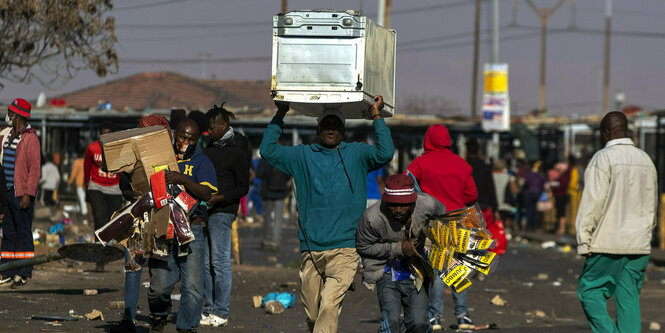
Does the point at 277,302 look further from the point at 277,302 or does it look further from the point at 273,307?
the point at 273,307

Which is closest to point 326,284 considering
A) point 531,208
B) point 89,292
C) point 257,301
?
point 257,301

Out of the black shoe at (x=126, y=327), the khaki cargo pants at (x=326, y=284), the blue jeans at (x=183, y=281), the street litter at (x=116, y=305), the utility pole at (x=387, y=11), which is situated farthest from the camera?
the utility pole at (x=387, y=11)

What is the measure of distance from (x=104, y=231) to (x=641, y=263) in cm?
398

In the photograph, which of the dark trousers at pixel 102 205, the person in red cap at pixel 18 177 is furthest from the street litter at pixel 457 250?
the dark trousers at pixel 102 205

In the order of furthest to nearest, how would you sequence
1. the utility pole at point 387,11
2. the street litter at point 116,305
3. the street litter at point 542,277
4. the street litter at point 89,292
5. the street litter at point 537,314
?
1. the utility pole at point 387,11
2. the street litter at point 542,277
3. the street litter at point 537,314
4. the street litter at point 89,292
5. the street litter at point 116,305

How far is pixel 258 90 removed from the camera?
2400 inches

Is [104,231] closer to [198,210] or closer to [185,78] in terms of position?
[198,210]

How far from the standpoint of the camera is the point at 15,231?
11.2m

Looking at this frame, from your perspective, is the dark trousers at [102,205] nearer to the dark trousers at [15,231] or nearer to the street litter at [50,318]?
the dark trousers at [15,231]

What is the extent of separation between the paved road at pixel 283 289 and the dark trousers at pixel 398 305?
7.65 feet

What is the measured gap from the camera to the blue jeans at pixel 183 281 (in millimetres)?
7918

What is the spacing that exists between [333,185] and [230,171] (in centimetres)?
252

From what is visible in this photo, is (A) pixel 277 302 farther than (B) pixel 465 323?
Yes

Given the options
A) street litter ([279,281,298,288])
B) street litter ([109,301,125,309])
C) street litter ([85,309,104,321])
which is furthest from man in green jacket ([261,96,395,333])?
street litter ([279,281,298,288])
